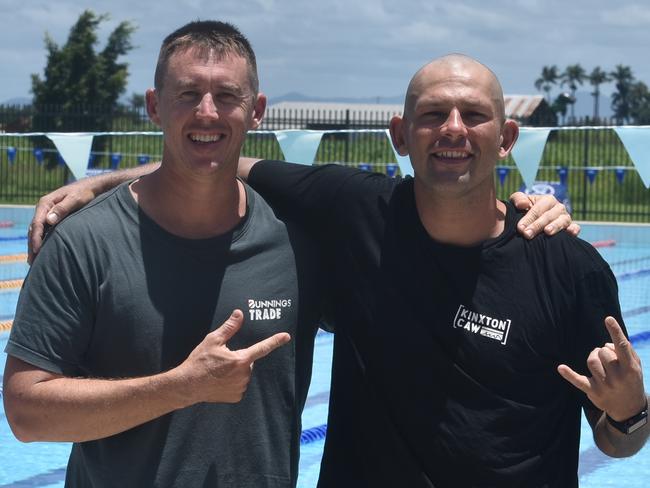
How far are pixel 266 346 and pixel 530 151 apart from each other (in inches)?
337

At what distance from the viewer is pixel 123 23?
29.7m

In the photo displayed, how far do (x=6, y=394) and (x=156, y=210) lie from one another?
559 millimetres

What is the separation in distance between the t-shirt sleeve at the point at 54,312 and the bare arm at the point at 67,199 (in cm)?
17

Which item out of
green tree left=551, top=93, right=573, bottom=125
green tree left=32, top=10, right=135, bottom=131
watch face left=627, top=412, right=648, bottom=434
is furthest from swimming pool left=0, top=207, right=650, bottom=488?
green tree left=32, top=10, right=135, bottom=131

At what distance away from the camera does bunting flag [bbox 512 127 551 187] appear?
1052 cm

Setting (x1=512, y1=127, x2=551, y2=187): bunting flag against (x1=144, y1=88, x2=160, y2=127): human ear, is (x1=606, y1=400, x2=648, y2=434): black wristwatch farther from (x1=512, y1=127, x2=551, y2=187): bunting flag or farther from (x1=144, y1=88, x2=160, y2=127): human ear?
(x1=512, y1=127, x2=551, y2=187): bunting flag

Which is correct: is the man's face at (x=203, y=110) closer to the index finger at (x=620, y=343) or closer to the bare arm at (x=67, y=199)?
the bare arm at (x=67, y=199)

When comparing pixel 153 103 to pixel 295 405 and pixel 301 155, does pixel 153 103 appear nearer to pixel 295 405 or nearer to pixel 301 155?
pixel 295 405

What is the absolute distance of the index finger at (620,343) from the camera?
2.47 m

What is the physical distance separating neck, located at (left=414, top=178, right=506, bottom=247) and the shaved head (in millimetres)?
216

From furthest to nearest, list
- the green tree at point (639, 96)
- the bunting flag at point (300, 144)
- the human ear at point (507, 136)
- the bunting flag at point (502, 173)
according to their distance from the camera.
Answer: the green tree at point (639, 96), the bunting flag at point (502, 173), the bunting flag at point (300, 144), the human ear at point (507, 136)

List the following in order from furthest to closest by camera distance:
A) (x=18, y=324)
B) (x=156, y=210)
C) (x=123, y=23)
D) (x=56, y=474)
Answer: (x=123, y=23)
(x=56, y=474)
(x=156, y=210)
(x=18, y=324)

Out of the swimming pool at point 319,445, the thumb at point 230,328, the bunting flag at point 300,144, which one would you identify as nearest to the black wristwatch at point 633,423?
the thumb at point 230,328

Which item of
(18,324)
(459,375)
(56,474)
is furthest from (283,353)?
(56,474)
